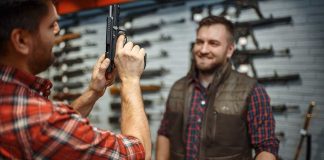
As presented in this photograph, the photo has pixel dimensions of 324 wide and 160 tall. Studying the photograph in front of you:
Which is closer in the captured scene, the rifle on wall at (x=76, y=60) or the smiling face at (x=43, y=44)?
the smiling face at (x=43, y=44)

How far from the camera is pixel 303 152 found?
3.95m

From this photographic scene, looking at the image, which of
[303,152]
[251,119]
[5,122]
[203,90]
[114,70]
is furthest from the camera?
[303,152]

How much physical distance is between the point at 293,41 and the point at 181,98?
1.93 meters

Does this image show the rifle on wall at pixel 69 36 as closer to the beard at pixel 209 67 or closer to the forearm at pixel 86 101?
the beard at pixel 209 67

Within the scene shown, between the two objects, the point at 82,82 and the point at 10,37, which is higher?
the point at 10,37

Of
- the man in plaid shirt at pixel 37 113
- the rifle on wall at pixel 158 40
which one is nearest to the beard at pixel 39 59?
the man in plaid shirt at pixel 37 113

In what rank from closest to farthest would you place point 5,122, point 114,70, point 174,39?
point 5,122 < point 114,70 < point 174,39

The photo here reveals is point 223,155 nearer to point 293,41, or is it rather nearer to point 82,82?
point 293,41

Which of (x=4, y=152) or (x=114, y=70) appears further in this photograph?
(x=114, y=70)

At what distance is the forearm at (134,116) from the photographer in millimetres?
1404

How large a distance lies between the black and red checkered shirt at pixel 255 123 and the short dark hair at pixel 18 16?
177cm

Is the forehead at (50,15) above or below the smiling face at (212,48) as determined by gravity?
above

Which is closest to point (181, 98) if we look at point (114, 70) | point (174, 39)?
point (114, 70)

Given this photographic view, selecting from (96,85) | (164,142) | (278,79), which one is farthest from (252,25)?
(96,85)
